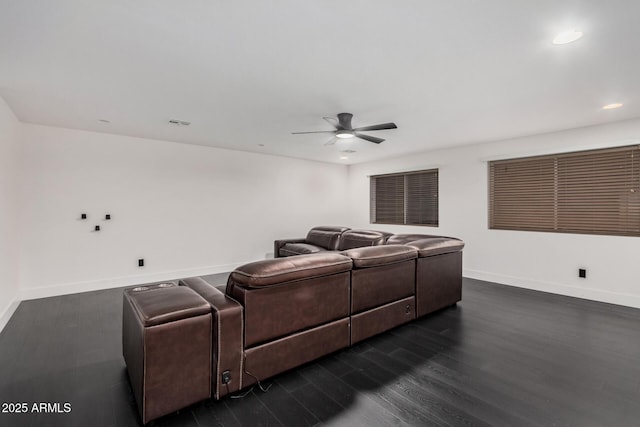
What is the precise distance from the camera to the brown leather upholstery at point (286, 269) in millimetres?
1973

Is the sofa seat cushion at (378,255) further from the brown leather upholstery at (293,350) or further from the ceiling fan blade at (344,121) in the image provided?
the ceiling fan blade at (344,121)

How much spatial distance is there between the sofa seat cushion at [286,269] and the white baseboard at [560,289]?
3874 mm

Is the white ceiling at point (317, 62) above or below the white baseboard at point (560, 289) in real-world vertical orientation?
above

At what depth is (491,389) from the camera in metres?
2.06

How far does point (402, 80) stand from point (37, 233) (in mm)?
5182

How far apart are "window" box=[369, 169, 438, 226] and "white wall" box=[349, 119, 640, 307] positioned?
0.22m

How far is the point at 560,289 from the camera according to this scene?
441 cm

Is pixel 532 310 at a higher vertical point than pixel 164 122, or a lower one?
lower

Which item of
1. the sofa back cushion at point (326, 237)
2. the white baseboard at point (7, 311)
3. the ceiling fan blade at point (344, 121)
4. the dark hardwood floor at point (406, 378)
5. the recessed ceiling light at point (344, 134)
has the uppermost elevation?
the ceiling fan blade at point (344, 121)

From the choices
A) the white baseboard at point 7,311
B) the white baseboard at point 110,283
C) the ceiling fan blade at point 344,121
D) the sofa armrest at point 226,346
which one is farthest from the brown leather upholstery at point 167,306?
the white baseboard at point 110,283

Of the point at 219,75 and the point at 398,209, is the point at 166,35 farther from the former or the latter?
the point at 398,209

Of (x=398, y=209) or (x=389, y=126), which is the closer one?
(x=389, y=126)

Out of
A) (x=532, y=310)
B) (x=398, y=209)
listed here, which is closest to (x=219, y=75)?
(x=532, y=310)

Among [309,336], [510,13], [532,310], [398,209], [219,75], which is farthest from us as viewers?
[398,209]
